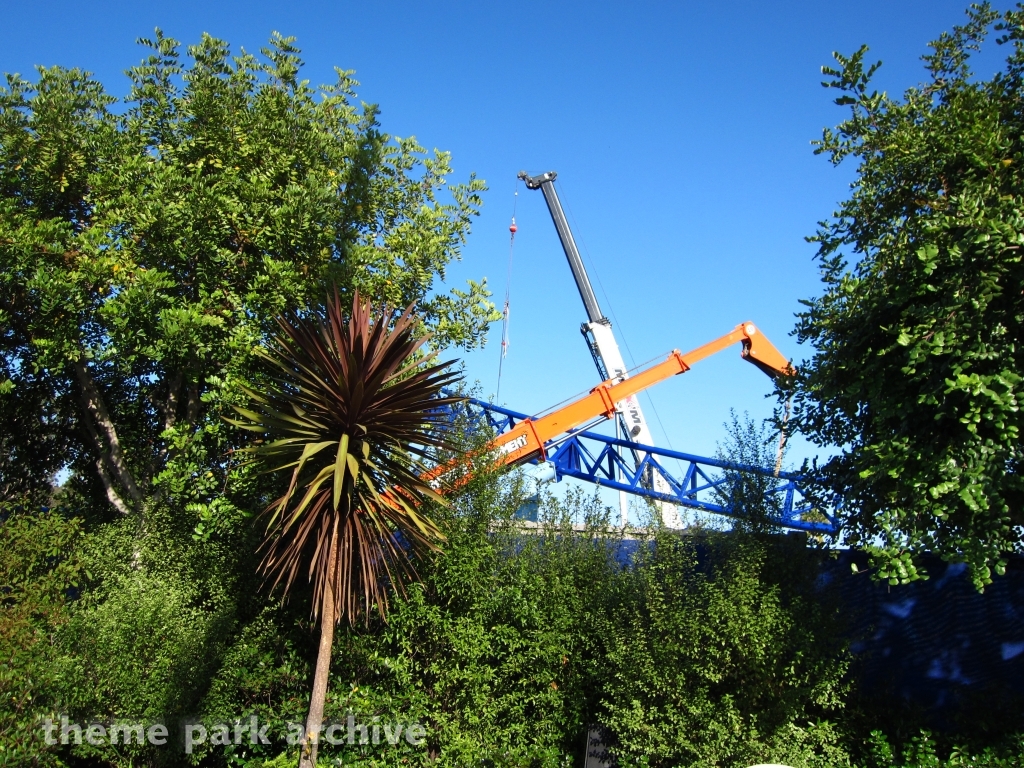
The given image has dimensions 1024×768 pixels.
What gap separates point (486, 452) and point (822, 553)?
386 centimetres

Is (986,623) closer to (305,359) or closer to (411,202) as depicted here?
(305,359)

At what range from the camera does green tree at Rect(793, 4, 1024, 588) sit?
5.79 metres

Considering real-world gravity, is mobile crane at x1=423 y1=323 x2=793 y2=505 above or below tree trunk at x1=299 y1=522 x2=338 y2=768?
above

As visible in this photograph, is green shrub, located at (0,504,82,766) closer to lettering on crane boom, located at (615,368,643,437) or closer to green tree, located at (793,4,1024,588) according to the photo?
green tree, located at (793,4,1024,588)

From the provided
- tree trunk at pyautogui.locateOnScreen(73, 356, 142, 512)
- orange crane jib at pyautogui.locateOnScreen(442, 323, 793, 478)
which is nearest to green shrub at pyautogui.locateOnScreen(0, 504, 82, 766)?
tree trunk at pyautogui.locateOnScreen(73, 356, 142, 512)

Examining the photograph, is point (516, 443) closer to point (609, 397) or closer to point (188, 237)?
point (609, 397)

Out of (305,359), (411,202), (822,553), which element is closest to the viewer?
(305,359)

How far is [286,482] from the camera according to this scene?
8.35m

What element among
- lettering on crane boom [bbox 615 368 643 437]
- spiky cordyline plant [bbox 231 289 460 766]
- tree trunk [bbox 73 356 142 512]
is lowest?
spiky cordyline plant [bbox 231 289 460 766]

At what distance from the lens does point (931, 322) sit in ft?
19.6

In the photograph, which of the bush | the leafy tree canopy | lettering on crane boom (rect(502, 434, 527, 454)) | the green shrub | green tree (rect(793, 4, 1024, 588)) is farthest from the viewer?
lettering on crane boom (rect(502, 434, 527, 454))

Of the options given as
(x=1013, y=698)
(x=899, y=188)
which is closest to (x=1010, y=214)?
(x=899, y=188)

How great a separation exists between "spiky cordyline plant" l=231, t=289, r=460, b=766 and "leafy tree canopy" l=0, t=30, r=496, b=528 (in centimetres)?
261

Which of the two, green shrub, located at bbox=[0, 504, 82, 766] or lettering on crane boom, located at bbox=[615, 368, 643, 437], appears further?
lettering on crane boom, located at bbox=[615, 368, 643, 437]
